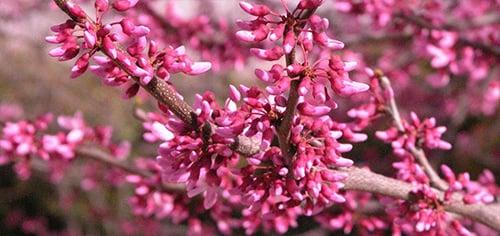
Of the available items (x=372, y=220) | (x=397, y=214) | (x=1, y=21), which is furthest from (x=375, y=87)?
(x=1, y=21)

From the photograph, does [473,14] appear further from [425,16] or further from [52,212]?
[52,212]

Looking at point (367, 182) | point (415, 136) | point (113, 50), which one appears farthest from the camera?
point (415, 136)

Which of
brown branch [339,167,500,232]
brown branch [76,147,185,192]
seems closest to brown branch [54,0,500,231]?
brown branch [339,167,500,232]

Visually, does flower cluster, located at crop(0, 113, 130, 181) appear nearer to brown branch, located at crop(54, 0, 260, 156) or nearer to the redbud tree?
the redbud tree

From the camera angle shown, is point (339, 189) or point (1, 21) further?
point (1, 21)

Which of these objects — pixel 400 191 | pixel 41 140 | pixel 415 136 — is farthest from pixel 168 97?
pixel 41 140

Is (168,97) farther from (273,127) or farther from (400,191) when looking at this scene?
(400,191)

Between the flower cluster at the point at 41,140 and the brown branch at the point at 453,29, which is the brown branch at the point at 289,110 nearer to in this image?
the flower cluster at the point at 41,140

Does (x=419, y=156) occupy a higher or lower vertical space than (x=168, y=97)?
lower
